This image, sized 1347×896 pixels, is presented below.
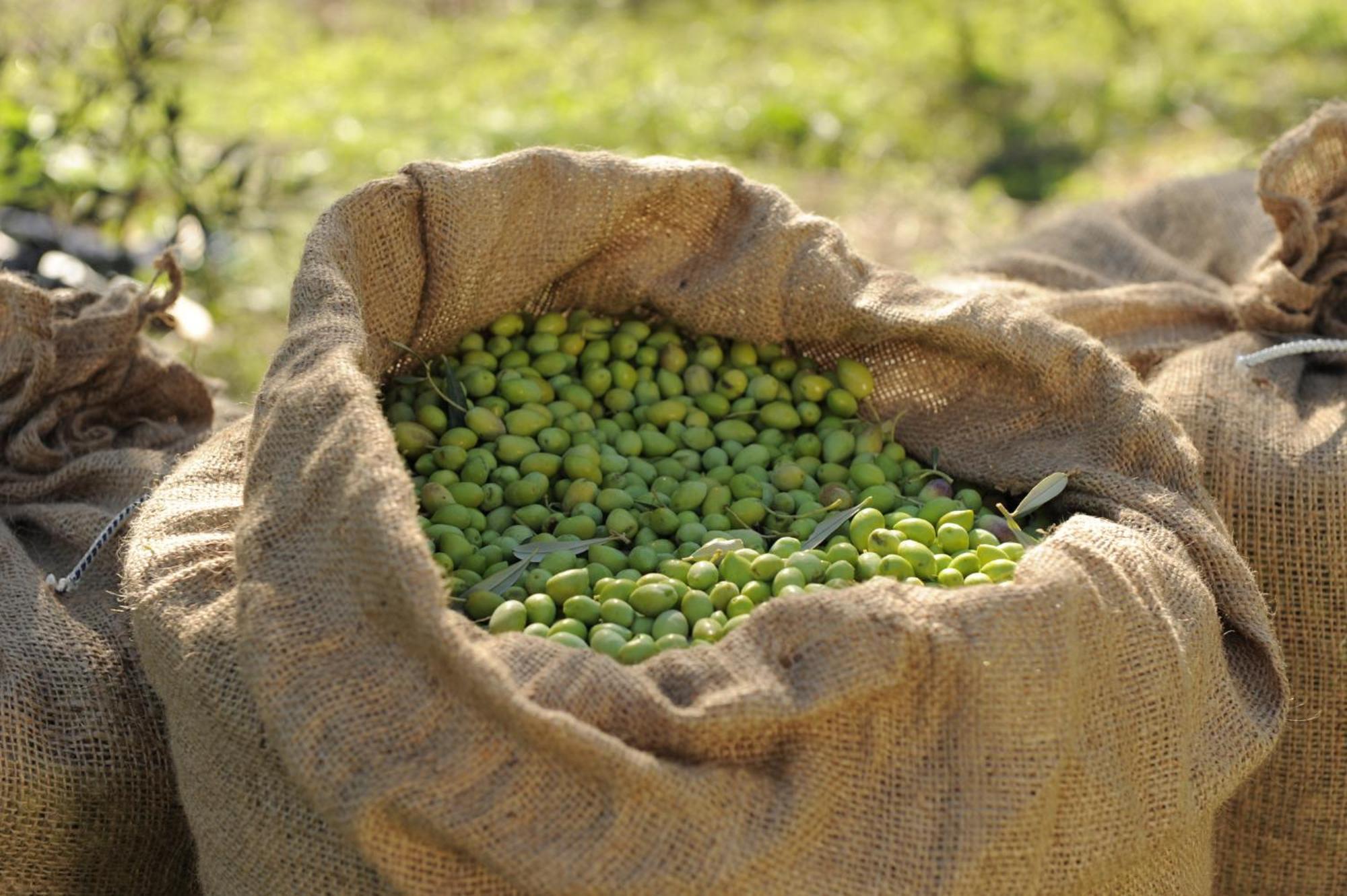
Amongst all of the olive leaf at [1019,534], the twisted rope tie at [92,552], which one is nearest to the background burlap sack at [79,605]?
the twisted rope tie at [92,552]

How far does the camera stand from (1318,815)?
2.22 m

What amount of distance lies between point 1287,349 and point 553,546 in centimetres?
133

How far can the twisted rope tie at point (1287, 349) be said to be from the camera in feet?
7.78

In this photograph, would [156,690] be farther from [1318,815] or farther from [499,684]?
[1318,815]

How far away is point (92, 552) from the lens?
215 centimetres

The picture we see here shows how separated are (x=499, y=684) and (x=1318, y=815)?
1484 mm

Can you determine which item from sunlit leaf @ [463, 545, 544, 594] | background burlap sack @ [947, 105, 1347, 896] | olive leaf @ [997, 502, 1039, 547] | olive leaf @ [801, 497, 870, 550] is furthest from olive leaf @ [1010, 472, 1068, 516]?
Answer: sunlit leaf @ [463, 545, 544, 594]

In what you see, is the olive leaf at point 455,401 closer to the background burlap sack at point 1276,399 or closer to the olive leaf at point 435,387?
the olive leaf at point 435,387

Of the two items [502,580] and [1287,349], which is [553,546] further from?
[1287,349]

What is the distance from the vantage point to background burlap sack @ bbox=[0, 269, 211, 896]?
1.85 m

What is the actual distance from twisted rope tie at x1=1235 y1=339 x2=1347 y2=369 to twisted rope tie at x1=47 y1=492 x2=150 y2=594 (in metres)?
1.80

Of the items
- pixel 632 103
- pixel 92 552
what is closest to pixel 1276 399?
pixel 92 552

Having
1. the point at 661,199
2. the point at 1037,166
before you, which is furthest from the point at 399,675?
the point at 1037,166

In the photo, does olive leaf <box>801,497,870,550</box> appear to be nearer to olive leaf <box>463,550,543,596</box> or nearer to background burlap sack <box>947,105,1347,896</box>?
olive leaf <box>463,550,543,596</box>
